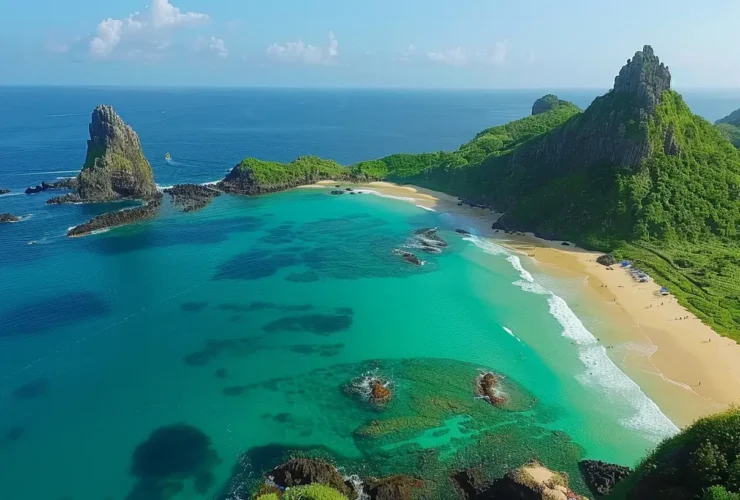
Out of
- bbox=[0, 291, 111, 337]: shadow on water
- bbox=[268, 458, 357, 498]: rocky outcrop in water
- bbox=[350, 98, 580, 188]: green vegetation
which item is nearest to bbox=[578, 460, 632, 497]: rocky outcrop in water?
bbox=[268, 458, 357, 498]: rocky outcrop in water

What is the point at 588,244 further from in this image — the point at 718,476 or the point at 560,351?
the point at 718,476

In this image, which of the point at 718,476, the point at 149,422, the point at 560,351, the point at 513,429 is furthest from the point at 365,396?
the point at 718,476

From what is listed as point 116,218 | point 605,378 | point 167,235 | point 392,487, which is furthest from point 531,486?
point 116,218

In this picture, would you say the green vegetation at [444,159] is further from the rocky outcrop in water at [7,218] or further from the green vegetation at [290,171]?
the rocky outcrop in water at [7,218]

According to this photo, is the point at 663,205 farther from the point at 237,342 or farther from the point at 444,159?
the point at 237,342

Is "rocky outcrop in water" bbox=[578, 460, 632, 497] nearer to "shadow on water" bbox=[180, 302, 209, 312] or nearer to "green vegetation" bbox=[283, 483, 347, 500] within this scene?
"green vegetation" bbox=[283, 483, 347, 500]
